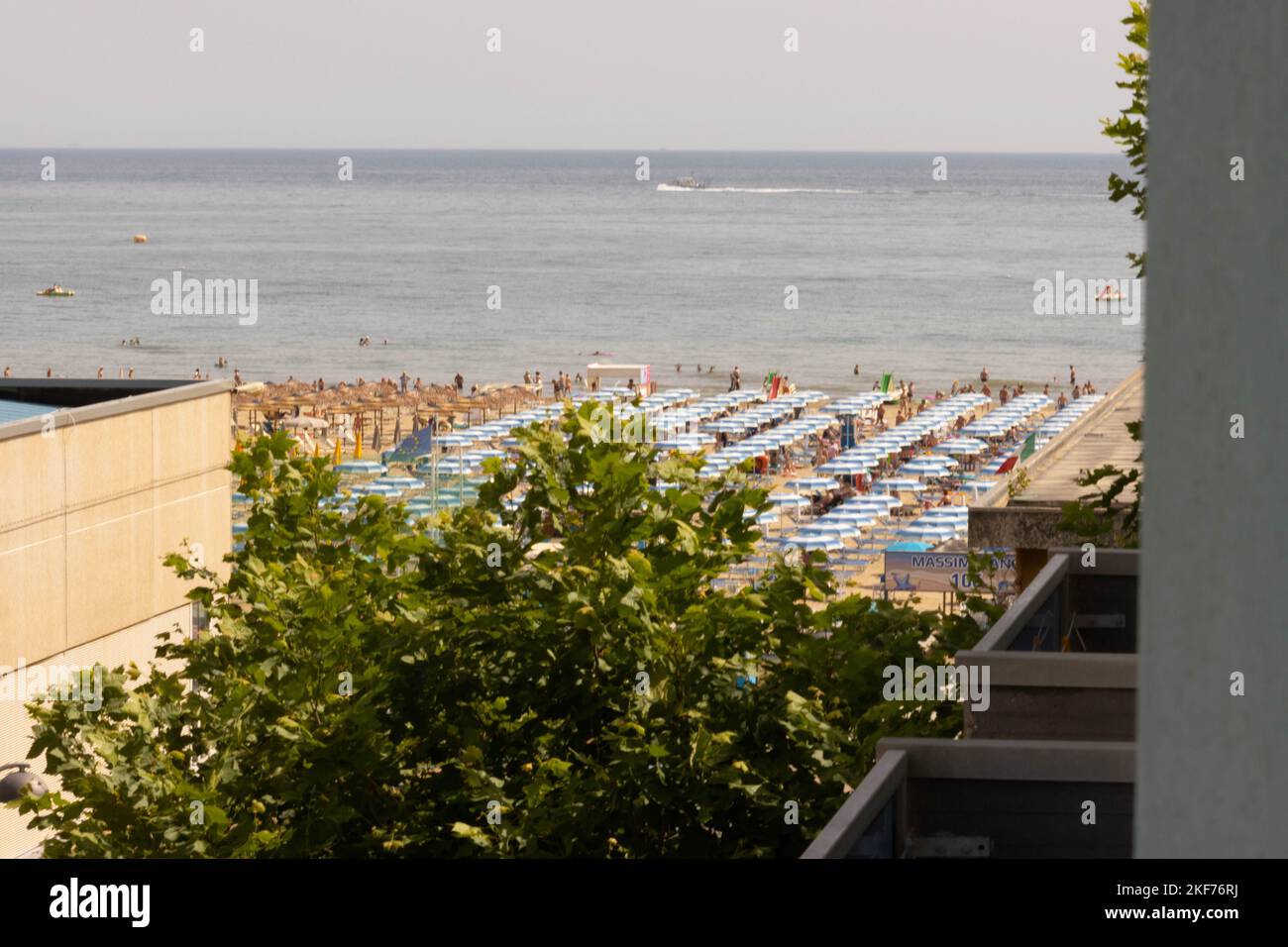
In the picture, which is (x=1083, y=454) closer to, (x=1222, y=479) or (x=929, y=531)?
(x=1222, y=479)

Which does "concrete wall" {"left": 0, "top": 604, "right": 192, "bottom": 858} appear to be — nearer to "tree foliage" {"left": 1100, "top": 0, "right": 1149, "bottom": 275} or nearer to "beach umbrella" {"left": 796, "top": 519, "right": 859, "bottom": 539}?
"tree foliage" {"left": 1100, "top": 0, "right": 1149, "bottom": 275}

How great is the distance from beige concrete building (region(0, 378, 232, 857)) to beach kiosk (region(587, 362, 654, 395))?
46.5 meters

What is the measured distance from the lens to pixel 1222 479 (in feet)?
5.75

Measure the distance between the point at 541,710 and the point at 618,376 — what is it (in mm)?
70155

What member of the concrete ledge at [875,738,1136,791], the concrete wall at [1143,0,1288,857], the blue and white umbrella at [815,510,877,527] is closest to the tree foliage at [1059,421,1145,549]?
the concrete ledge at [875,738,1136,791]

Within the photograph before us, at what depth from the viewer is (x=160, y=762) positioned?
30.9 feet

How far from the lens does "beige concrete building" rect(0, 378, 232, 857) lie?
49.7ft

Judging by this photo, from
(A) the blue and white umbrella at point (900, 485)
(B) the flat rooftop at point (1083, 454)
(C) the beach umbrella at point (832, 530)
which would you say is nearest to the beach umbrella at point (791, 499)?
(A) the blue and white umbrella at point (900, 485)

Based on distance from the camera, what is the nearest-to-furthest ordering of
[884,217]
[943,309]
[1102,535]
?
[1102,535], [943,309], [884,217]

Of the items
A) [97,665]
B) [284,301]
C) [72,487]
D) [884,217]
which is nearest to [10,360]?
[284,301]

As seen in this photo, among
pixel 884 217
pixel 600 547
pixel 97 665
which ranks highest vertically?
pixel 884 217

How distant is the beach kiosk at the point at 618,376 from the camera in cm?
6738
